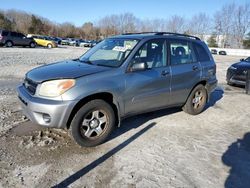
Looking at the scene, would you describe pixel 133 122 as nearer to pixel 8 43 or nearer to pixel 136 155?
pixel 136 155

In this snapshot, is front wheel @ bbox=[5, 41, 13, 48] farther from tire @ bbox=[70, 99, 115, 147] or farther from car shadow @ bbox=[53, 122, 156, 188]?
tire @ bbox=[70, 99, 115, 147]

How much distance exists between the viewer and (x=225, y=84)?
36.0ft

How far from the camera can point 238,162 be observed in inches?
159

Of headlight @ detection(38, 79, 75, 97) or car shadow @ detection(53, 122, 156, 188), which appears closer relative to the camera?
car shadow @ detection(53, 122, 156, 188)

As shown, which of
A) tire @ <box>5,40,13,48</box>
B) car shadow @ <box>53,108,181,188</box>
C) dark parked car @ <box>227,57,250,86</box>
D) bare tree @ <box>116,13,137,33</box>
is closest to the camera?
car shadow @ <box>53,108,181,188</box>

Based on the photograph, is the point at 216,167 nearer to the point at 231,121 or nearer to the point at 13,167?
the point at 231,121

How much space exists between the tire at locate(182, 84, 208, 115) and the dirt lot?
0.91 feet

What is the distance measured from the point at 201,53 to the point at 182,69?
40.8 inches

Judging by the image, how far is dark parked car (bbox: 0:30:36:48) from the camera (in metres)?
27.4

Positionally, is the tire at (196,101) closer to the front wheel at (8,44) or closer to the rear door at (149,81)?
the rear door at (149,81)

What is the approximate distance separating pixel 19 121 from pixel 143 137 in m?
2.49

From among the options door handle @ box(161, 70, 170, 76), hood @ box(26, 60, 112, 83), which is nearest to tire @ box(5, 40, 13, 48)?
hood @ box(26, 60, 112, 83)

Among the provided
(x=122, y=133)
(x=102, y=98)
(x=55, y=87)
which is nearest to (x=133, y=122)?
(x=122, y=133)

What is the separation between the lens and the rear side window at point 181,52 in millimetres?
5396
